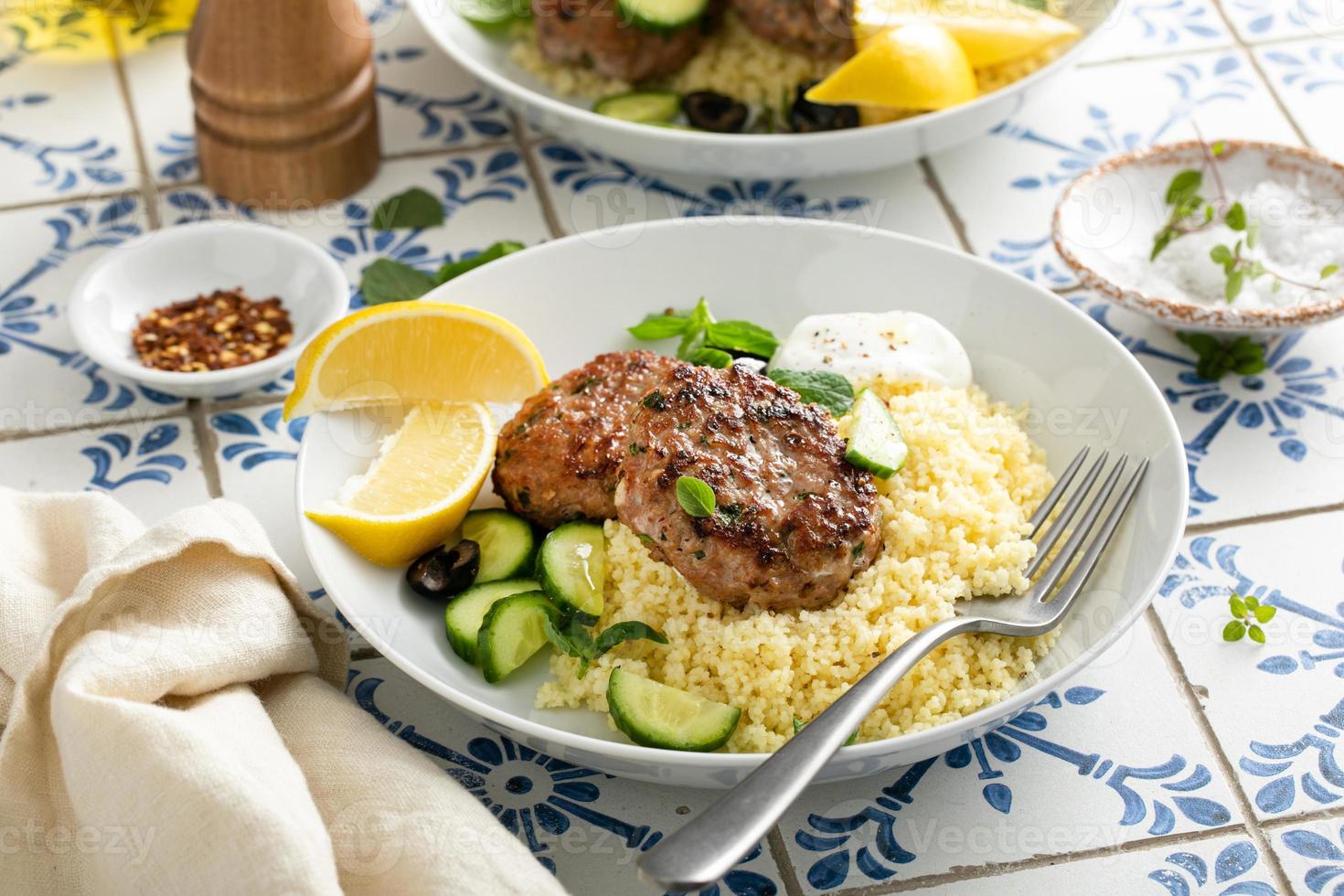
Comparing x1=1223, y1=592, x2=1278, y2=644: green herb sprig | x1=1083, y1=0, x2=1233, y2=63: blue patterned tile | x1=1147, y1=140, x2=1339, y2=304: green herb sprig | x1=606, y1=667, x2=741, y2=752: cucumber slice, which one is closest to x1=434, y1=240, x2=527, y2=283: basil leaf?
x1=606, y1=667, x2=741, y2=752: cucumber slice

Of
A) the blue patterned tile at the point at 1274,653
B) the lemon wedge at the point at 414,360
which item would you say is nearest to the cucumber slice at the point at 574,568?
the lemon wedge at the point at 414,360

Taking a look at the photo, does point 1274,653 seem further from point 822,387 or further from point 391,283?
point 391,283

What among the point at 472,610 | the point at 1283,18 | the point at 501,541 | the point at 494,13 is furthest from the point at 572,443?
the point at 1283,18

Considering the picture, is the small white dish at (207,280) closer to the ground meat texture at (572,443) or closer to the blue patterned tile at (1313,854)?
the ground meat texture at (572,443)

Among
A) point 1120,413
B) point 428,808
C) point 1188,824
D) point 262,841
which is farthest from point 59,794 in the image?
point 1120,413

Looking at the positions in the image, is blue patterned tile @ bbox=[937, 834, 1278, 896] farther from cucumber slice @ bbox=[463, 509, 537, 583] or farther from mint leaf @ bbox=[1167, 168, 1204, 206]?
mint leaf @ bbox=[1167, 168, 1204, 206]

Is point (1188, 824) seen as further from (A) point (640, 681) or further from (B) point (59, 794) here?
(B) point (59, 794)
